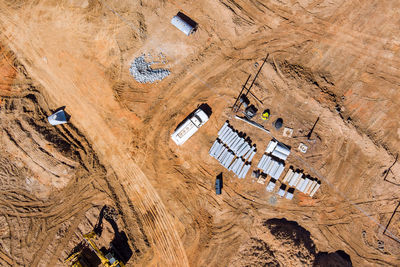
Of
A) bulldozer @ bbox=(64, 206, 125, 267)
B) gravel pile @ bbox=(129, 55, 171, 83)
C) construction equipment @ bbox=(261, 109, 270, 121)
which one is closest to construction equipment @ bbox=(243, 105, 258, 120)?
construction equipment @ bbox=(261, 109, 270, 121)

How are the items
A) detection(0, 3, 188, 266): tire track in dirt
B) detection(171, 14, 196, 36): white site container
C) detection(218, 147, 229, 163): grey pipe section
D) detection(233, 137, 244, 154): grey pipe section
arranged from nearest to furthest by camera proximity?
detection(171, 14, 196, 36): white site container → detection(233, 137, 244, 154): grey pipe section → detection(218, 147, 229, 163): grey pipe section → detection(0, 3, 188, 266): tire track in dirt

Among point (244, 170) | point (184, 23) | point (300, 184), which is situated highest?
point (184, 23)

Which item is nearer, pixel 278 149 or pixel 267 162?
pixel 278 149

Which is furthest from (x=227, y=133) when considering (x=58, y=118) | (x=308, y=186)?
(x=58, y=118)

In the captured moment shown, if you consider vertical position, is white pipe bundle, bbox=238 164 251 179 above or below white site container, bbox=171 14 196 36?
below

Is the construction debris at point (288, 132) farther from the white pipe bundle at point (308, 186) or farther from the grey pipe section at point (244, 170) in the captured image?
the white pipe bundle at point (308, 186)

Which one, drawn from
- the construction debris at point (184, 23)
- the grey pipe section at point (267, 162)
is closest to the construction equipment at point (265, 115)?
the grey pipe section at point (267, 162)

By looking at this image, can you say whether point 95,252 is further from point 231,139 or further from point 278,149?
point 278,149

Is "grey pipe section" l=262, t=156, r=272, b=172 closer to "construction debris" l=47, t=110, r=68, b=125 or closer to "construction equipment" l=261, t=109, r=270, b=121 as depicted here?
"construction equipment" l=261, t=109, r=270, b=121
